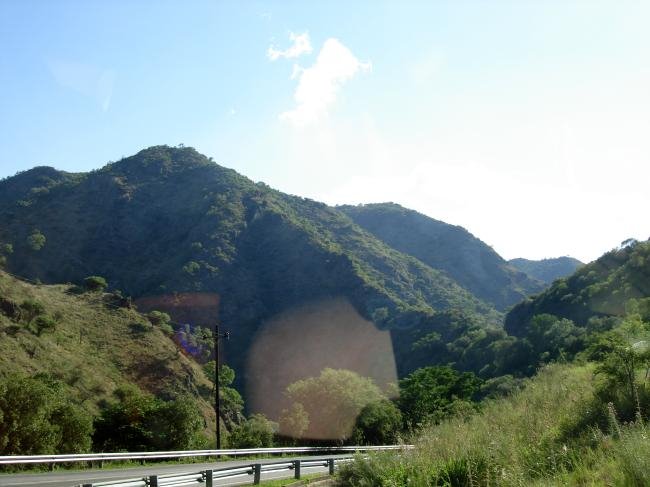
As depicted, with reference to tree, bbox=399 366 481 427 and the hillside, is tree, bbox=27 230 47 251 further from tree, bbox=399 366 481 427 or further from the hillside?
tree, bbox=399 366 481 427

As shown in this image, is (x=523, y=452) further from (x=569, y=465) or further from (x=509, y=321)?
(x=509, y=321)

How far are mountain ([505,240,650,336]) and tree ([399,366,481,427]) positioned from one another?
2145cm

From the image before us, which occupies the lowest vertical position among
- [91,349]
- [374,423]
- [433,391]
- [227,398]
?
[227,398]

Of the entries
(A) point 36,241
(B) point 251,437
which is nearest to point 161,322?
(B) point 251,437

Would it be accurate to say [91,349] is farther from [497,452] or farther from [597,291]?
[597,291]

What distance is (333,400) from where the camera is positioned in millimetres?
60250

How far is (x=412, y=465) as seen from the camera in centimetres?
999

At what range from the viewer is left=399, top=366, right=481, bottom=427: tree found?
207 ft

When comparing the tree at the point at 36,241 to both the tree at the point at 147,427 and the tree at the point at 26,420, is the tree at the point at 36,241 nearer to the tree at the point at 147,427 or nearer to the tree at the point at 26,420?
the tree at the point at 147,427

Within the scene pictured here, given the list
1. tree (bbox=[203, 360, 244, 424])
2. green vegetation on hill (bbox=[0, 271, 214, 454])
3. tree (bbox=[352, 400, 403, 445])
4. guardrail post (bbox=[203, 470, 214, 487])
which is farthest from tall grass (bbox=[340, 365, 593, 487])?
tree (bbox=[203, 360, 244, 424])

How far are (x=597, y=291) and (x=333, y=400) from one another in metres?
54.2

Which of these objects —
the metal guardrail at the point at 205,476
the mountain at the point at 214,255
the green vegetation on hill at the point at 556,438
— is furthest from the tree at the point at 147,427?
the mountain at the point at 214,255

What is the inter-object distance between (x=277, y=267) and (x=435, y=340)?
153 ft

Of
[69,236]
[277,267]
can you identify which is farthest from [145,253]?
[277,267]
